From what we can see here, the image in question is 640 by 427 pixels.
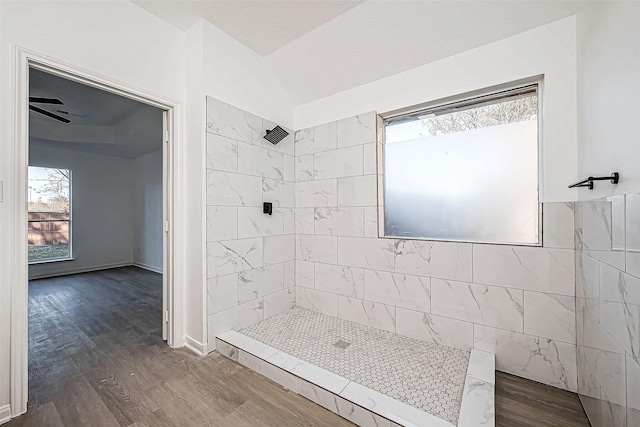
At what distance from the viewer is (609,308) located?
1.27 m

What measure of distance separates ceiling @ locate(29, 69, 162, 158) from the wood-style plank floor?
2893 millimetres

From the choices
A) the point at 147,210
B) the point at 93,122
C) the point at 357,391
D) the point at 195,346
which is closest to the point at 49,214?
the point at 147,210

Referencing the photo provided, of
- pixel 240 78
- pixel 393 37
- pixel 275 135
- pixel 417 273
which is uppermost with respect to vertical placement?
pixel 393 37

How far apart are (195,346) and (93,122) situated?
4875mm

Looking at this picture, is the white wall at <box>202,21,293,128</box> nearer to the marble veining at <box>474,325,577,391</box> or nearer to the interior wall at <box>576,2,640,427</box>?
the interior wall at <box>576,2,640,427</box>

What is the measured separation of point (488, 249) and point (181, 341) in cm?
277

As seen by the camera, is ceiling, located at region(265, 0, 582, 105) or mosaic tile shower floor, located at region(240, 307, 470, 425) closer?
mosaic tile shower floor, located at region(240, 307, 470, 425)

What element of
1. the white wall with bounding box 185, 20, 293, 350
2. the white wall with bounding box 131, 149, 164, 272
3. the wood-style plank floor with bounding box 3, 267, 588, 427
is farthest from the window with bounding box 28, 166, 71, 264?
the white wall with bounding box 185, 20, 293, 350

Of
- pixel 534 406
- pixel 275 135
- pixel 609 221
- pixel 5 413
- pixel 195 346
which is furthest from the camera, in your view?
pixel 275 135

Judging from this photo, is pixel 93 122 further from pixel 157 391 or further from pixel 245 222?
pixel 157 391

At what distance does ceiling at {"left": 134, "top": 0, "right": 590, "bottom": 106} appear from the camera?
1.89m

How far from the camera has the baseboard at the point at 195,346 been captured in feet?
7.40

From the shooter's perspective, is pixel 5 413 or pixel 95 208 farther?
pixel 95 208

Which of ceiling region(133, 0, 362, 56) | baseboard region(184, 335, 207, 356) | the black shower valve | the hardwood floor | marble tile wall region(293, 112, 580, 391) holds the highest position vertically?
ceiling region(133, 0, 362, 56)
